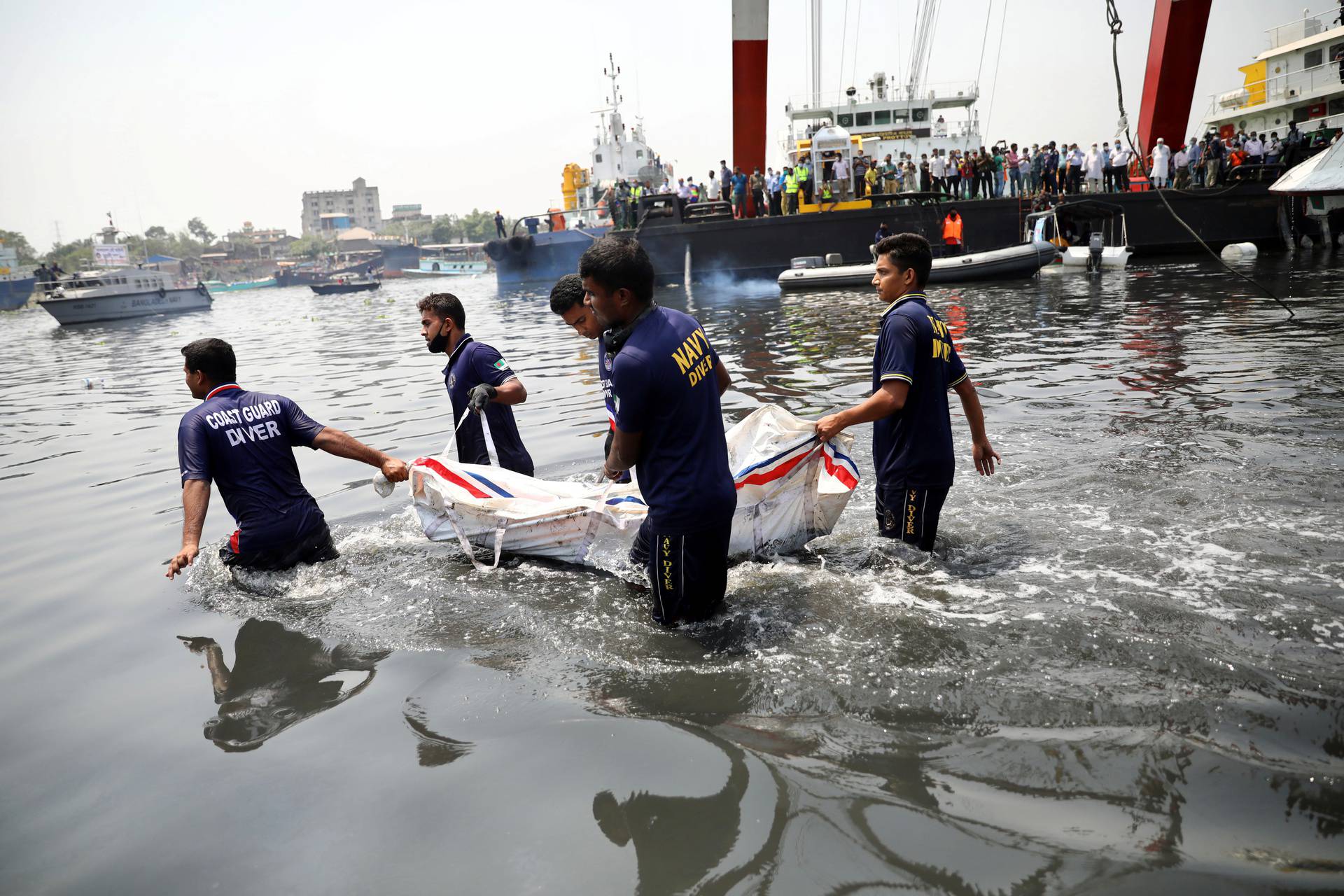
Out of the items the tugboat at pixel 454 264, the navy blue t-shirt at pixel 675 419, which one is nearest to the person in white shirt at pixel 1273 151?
the navy blue t-shirt at pixel 675 419

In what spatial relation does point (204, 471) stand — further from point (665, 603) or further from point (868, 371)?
point (868, 371)

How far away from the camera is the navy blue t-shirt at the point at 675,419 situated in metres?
3.08

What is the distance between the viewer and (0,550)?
618 centimetres

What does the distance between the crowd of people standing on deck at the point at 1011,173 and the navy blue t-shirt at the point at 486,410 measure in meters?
21.9

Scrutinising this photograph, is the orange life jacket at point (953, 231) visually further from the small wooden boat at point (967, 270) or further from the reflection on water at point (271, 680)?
the reflection on water at point (271, 680)

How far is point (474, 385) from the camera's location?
5.21 metres

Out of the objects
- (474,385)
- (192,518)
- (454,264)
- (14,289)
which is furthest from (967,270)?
(454,264)

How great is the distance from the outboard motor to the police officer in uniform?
19.9 metres

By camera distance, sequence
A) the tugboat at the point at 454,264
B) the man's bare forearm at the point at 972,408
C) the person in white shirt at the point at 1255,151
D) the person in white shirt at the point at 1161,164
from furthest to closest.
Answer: the tugboat at the point at 454,264
the person in white shirt at the point at 1161,164
the person in white shirt at the point at 1255,151
the man's bare forearm at the point at 972,408

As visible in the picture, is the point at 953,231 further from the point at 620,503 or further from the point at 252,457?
the point at 252,457

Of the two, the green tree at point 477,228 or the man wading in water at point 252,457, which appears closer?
the man wading in water at point 252,457

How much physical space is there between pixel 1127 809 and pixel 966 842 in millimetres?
470

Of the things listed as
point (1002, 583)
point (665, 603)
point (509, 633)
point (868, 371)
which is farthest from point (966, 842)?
point (868, 371)

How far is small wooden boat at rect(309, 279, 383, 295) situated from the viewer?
55.7 meters
